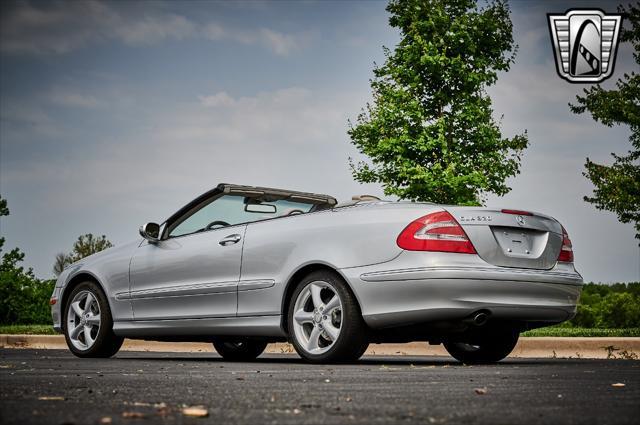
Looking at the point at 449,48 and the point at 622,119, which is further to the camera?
the point at 449,48

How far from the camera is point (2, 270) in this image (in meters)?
24.6

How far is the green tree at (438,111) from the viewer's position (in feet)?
84.5

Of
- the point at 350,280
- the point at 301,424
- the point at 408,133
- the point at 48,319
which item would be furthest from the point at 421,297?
the point at 408,133

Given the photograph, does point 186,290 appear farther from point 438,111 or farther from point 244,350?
point 438,111

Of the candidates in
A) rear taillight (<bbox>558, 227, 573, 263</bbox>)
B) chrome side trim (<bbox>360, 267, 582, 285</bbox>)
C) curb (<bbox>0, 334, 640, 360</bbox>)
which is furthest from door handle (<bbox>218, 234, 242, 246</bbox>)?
curb (<bbox>0, 334, 640, 360</bbox>)

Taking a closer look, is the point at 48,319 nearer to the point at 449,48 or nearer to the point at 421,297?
the point at 449,48

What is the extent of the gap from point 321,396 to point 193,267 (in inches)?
154

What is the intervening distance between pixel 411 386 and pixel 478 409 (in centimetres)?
118

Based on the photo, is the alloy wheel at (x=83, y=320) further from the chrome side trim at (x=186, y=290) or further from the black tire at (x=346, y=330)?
the black tire at (x=346, y=330)

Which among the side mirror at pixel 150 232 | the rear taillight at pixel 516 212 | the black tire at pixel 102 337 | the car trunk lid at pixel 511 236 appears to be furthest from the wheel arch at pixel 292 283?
the black tire at pixel 102 337

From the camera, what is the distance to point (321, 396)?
4602mm

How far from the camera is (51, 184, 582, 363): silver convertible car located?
6.80 meters

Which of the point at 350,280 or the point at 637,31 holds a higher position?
the point at 637,31

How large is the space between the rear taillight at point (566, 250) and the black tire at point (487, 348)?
90cm
